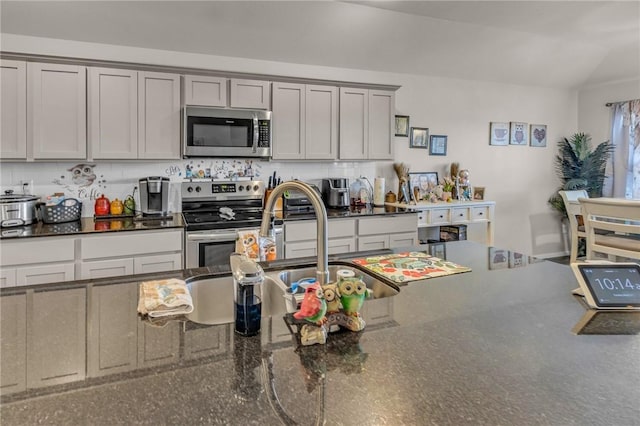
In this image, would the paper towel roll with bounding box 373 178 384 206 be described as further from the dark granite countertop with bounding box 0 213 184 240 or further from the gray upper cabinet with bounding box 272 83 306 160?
the dark granite countertop with bounding box 0 213 184 240

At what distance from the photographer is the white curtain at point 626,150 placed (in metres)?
5.23

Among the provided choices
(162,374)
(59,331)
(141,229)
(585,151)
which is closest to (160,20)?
(141,229)

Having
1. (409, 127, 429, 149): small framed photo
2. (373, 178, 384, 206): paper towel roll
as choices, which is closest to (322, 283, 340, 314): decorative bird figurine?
(373, 178, 384, 206): paper towel roll

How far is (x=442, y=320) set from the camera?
3.78 ft

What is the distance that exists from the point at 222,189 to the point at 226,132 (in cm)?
59

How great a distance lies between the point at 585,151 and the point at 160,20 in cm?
554

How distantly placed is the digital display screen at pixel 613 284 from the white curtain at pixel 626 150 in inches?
197

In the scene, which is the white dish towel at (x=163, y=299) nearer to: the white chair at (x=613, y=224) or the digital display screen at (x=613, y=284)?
the digital display screen at (x=613, y=284)

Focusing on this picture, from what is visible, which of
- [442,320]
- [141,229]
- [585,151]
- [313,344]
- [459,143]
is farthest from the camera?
[585,151]

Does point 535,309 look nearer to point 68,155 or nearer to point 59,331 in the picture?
point 59,331

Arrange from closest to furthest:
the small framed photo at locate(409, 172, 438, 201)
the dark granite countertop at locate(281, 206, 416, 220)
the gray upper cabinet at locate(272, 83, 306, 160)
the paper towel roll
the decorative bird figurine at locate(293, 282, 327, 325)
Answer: the decorative bird figurine at locate(293, 282, 327, 325) → the dark granite countertop at locate(281, 206, 416, 220) → the gray upper cabinet at locate(272, 83, 306, 160) → the paper towel roll → the small framed photo at locate(409, 172, 438, 201)

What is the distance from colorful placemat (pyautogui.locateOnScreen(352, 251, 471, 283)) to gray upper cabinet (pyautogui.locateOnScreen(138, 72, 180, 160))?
228cm

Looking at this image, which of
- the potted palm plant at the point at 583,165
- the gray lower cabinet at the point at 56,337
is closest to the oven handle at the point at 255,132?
the gray lower cabinet at the point at 56,337

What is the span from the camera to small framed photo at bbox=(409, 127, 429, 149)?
4.83 meters
